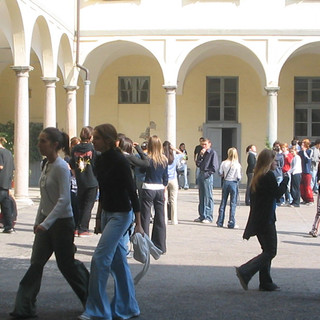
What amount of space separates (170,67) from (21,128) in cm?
694

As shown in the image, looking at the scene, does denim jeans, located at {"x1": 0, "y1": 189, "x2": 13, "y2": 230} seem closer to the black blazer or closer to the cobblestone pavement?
the cobblestone pavement

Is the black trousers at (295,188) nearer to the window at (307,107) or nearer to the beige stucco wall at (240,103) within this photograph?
the beige stucco wall at (240,103)

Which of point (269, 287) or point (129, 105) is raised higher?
point (129, 105)

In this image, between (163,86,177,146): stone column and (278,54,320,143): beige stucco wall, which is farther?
(278,54,320,143): beige stucco wall

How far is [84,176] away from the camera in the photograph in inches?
425

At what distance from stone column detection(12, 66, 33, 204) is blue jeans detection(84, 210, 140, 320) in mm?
10568

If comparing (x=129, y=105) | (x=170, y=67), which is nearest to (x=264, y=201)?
(x=170, y=67)

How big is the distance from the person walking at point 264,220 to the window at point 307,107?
18348 mm

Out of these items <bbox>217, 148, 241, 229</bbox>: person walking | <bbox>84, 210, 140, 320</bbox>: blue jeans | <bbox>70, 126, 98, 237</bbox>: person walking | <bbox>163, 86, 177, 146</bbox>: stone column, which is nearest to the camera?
<bbox>84, 210, 140, 320</bbox>: blue jeans

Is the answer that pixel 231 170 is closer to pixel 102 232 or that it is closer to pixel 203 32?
pixel 102 232

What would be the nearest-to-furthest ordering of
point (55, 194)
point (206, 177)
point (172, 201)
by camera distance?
point (55, 194) < point (172, 201) < point (206, 177)

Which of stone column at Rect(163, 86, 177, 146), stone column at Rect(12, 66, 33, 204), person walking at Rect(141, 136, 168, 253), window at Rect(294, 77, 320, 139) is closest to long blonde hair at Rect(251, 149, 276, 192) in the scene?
person walking at Rect(141, 136, 168, 253)

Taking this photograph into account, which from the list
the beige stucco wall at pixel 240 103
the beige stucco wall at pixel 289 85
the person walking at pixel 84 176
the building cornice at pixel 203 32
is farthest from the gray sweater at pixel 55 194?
the beige stucco wall at pixel 289 85

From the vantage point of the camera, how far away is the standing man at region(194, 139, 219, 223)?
1338 cm
